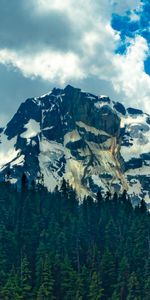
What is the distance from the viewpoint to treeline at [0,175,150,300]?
159750 millimetres

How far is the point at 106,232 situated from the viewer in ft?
631

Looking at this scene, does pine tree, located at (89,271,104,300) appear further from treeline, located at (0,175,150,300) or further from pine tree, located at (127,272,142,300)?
pine tree, located at (127,272,142,300)

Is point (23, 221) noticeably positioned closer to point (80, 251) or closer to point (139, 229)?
point (80, 251)

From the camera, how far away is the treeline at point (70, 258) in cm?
15975

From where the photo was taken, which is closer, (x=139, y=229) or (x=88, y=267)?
(x=88, y=267)

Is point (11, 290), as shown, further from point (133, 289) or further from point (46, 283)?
point (133, 289)

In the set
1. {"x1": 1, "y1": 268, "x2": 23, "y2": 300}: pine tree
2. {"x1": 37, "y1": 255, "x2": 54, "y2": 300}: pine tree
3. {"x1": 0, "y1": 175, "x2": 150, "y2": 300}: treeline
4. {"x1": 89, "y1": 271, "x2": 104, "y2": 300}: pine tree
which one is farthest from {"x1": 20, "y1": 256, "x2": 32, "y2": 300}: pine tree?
{"x1": 89, "y1": 271, "x2": 104, "y2": 300}: pine tree

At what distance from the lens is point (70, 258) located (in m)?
178

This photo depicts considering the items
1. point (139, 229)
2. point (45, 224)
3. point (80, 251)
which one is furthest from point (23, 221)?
point (139, 229)

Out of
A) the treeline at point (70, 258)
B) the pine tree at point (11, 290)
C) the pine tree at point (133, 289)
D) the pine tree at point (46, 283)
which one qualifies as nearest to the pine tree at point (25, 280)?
the treeline at point (70, 258)

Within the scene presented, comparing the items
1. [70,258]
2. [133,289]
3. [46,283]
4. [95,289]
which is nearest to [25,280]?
[46,283]

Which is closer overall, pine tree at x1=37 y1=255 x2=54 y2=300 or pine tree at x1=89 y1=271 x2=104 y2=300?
pine tree at x1=37 y1=255 x2=54 y2=300

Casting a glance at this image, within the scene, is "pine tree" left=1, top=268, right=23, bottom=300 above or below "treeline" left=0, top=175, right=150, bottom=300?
below

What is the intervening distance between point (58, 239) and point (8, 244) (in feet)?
47.2
